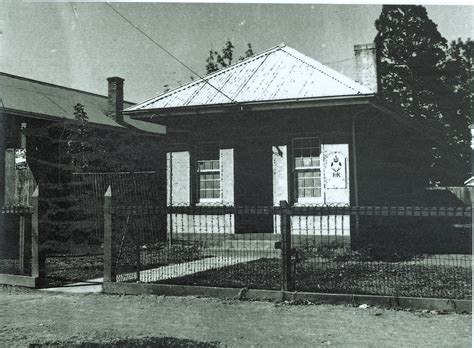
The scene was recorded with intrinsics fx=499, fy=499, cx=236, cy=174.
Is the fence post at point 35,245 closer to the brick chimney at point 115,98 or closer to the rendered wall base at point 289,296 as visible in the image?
the rendered wall base at point 289,296

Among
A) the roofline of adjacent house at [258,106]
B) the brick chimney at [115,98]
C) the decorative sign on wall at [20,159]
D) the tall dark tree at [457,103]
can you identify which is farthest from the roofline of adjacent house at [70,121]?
the tall dark tree at [457,103]

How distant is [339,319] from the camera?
638cm

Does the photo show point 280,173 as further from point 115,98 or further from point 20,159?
point 115,98

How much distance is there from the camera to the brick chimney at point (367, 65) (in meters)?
16.1

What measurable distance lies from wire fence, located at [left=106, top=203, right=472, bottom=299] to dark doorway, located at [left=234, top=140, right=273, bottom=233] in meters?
0.21

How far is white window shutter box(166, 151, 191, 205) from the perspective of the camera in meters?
15.2

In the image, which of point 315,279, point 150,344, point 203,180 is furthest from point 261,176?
point 150,344

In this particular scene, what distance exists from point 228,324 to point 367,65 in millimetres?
12027

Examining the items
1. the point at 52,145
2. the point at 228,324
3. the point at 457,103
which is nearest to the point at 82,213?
the point at 52,145

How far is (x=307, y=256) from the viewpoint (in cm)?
1178

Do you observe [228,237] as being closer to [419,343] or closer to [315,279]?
[315,279]

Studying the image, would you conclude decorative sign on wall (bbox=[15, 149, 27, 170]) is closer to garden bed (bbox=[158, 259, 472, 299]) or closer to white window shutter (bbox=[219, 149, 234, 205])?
white window shutter (bbox=[219, 149, 234, 205])

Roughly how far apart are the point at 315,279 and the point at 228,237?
590 centimetres

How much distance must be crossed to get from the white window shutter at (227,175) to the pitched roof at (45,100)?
794 centimetres
